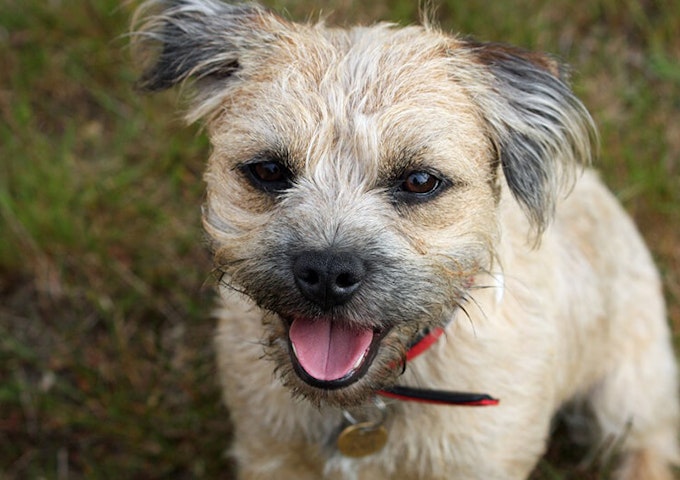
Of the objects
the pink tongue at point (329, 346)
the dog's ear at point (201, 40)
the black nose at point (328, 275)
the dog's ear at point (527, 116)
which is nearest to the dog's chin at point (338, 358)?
the pink tongue at point (329, 346)

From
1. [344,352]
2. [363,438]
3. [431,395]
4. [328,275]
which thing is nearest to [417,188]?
[328,275]

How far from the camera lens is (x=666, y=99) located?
15.7ft

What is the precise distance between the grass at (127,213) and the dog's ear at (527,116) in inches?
58.0

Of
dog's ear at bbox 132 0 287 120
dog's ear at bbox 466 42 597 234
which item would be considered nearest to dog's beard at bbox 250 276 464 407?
dog's ear at bbox 466 42 597 234

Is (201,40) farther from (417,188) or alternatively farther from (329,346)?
(329,346)

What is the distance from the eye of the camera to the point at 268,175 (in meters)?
2.44

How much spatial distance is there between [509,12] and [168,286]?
238 centimetres

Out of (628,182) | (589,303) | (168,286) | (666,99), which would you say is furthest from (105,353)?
(666,99)

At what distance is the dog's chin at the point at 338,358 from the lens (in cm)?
235

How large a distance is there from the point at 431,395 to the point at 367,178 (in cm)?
72

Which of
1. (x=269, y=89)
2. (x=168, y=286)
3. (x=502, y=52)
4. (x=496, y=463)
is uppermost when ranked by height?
(x=502, y=52)

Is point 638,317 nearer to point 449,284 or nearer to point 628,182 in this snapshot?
point 628,182

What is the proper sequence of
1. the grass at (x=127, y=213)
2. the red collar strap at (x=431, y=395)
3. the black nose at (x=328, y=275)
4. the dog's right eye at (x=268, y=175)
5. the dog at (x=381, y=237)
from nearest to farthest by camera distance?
the black nose at (x=328, y=275)
the dog at (x=381, y=237)
the dog's right eye at (x=268, y=175)
the red collar strap at (x=431, y=395)
the grass at (x=127, y=213)

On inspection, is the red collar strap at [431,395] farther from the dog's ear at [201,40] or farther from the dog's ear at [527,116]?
the dog's ear at [201,40]
